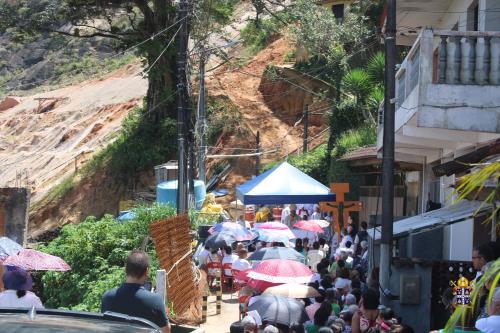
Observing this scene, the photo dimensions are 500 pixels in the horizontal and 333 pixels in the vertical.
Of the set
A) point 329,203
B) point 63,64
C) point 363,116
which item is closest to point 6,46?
point 63,64

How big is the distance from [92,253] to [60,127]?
3681 cm

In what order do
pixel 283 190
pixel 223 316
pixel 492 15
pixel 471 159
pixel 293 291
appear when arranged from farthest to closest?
1. pixel 283 190
2. pixel 223 316
3. pixel 492 15
4. pixel 293 291
5. pixel 471 159

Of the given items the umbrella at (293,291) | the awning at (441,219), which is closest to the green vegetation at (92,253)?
the umbrella at (293,291)

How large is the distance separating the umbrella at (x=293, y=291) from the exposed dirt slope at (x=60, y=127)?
32.2m

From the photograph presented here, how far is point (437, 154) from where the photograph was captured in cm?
1844

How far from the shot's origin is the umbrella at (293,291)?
1139 centimetres

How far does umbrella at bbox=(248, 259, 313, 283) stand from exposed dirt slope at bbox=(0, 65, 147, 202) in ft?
102

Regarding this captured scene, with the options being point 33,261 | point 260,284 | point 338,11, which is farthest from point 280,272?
point 338,11

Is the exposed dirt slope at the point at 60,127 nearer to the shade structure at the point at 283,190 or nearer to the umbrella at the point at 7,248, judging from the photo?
the shade structure at the point at 283,190

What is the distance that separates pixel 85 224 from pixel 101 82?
44636mm

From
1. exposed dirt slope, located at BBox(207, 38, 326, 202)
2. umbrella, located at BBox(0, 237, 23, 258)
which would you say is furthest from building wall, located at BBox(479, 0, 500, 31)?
exposed dirt slope, located at BBox(207, 38, 326, 202)

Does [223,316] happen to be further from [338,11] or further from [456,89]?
[338,11]

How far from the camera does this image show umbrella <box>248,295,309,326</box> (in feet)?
31.8

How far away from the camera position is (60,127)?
5238cm
